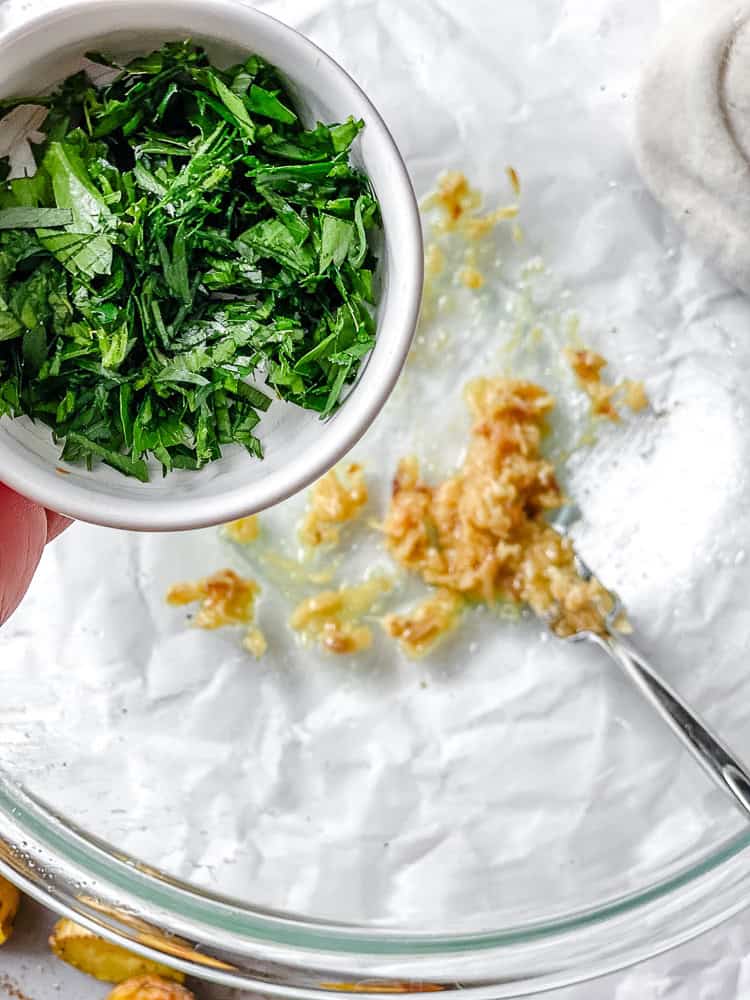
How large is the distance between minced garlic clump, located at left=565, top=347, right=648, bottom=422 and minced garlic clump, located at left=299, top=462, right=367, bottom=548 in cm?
21

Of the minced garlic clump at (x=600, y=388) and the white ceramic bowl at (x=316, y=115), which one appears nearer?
the white ceramic bowl at (x=316, y=115)

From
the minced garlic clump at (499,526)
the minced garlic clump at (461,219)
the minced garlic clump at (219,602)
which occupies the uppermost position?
the minced garlic clump at (461,219)

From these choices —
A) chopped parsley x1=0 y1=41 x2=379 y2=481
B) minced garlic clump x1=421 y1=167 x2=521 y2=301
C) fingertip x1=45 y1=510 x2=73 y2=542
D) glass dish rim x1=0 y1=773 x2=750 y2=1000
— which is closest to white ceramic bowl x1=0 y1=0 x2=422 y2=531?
chopped parsley x1=0 y1=41 x2=379 y2=481

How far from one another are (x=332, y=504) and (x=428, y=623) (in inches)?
5.2

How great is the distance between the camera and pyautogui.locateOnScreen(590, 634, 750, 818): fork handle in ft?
2.94

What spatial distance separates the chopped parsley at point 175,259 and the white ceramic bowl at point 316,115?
0.04ft

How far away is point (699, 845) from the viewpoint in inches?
37.5

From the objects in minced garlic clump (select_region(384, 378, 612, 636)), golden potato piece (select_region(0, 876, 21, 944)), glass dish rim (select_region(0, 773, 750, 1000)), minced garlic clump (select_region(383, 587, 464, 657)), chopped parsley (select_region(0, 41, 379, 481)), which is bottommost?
golden potato piece (select_region(0, 876, 21, 944))

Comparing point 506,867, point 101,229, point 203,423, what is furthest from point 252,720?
point 101,229

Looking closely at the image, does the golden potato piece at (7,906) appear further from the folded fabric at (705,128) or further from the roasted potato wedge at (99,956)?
the folded fabric at (705,128)

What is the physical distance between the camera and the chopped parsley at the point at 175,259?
64 cm

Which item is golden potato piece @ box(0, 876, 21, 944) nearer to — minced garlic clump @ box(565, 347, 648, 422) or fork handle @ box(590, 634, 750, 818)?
fork handle @ box(590, 634, 750, 818)

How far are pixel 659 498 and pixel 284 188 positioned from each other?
0.49m

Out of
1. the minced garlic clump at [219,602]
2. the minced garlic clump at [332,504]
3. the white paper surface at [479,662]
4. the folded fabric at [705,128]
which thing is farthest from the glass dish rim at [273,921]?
the folded fabric at [705,128]
